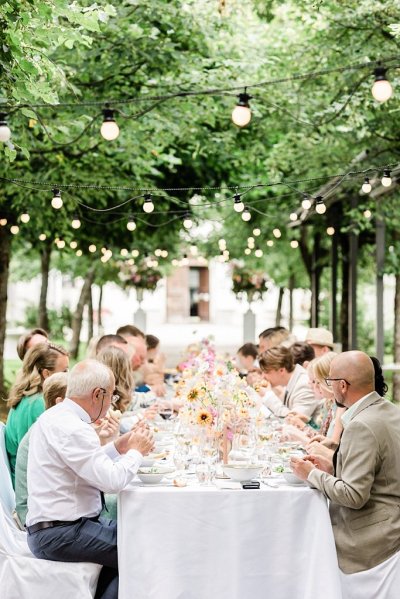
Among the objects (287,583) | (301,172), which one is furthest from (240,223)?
(287,583)

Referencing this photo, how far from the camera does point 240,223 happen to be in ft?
68.9

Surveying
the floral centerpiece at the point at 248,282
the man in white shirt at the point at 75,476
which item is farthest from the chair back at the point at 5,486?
the floral centerpiece at the point at 248,282

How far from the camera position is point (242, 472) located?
461cm

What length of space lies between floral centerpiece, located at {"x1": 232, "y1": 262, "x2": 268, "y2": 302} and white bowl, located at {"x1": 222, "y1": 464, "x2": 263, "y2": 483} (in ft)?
55.9

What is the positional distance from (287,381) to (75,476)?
148 inches

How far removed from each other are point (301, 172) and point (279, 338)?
5277 mm

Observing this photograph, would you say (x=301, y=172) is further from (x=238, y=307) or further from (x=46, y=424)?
(x=238, y=307)

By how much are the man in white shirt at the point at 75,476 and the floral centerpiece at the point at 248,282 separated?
17.3 m

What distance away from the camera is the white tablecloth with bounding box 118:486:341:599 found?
4.34m

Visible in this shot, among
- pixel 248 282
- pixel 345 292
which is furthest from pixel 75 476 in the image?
pixel 248 282

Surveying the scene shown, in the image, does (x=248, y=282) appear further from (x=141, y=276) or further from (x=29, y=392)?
(x=29, y=392)

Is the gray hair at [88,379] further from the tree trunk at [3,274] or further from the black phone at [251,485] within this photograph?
the tree trunk at [3,274]

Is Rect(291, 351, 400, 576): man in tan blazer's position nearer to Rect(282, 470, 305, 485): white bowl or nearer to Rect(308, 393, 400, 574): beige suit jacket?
Rect(308, 393, 400, 574): beige suit jacket

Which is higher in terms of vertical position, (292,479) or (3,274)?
(3,274)
